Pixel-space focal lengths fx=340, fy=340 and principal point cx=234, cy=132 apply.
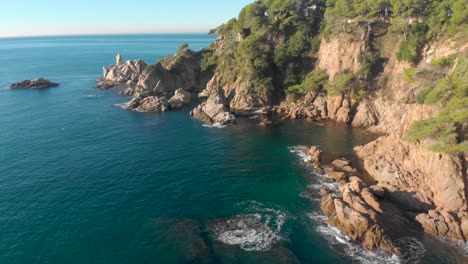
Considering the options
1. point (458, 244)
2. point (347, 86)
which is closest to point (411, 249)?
point (458, 244)

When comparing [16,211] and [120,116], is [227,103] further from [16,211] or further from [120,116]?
[16,211]

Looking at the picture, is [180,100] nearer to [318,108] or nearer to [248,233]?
[318,108]

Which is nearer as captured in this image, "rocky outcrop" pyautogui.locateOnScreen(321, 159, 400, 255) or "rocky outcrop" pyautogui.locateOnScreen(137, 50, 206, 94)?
"rocky outcrop" pyautogui.locateOnScreen(321, 159, 400, 255)

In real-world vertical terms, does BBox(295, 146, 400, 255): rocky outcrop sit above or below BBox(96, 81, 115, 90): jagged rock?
below

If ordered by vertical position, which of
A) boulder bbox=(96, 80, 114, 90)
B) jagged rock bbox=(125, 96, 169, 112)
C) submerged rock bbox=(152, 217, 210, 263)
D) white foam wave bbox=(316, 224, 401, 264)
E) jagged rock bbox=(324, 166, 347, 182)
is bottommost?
submerged rock bbox=(152, 217, 210, 263)

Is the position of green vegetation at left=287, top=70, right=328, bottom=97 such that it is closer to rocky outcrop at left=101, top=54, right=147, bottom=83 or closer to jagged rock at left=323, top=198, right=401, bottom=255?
jagged rock at left=323, top=198, right=401, bottom=255

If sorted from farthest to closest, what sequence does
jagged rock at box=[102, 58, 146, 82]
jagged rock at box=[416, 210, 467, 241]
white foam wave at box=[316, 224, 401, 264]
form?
1. jagged rock at box=[102, 58, 146, 82]
2. jagged rock at box=[416, 210, 467, 241]
3. white foam wave at box=[316, 224, 401, 264]

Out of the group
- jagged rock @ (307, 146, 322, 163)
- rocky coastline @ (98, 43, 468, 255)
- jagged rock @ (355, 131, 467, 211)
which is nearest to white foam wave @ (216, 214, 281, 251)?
rocky coastline @ (98, 43, 468, 255)

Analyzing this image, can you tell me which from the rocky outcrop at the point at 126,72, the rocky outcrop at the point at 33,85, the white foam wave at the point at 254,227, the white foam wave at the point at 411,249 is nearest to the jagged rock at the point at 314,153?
the white foam wave at the point at 254,227
